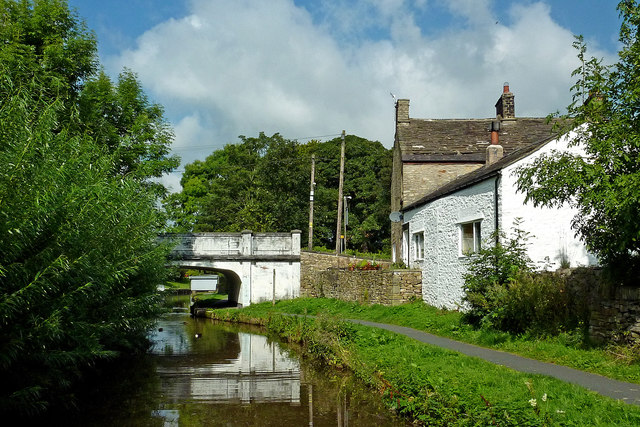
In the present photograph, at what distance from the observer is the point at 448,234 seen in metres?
18.3

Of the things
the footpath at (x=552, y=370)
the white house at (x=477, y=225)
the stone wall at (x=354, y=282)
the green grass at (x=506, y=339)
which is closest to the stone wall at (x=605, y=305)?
the green grass at (x=506, y=339)

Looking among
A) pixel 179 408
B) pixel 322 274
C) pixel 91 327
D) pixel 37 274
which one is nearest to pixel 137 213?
pixel 91 327

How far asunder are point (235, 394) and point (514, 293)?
6.49 metres

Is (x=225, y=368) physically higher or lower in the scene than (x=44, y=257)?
lower

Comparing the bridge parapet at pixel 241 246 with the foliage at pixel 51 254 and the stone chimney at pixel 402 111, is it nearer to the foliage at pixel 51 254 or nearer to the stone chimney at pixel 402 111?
the stone chimney at pixel 402 111

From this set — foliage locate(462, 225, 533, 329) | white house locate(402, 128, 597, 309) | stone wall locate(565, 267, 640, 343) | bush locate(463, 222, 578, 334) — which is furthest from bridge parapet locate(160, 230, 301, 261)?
stone wall locate(565, 267, 640, 343)

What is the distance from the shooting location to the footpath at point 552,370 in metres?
7.51

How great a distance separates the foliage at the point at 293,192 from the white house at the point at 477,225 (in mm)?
22876

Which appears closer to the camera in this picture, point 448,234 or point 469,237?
point 469,237

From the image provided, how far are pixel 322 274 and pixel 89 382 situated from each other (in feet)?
55.5

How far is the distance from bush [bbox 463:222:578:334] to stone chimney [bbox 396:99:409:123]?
13.6 m

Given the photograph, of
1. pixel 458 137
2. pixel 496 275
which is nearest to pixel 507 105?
pixel 458 137

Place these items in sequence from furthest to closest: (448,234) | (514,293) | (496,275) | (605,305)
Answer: (448,234) < (496,275) < (514,293) < (605,305)

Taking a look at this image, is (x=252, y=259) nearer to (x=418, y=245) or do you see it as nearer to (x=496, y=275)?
(x=418, y=245)
